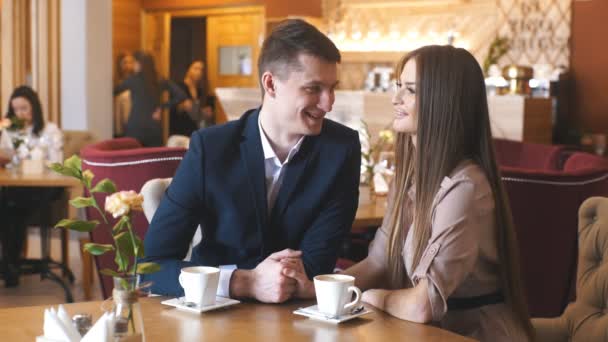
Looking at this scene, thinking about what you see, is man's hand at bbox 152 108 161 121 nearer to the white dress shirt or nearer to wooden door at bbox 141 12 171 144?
wooden door at bbox 141 12 171 144

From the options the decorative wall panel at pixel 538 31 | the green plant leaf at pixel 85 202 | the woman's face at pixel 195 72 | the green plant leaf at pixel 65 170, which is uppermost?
the decorative wall panel at pixel 538 31

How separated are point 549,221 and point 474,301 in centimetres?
185

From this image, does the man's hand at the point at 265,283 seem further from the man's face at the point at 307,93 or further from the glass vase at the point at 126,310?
the glass vase at the point at 126,310

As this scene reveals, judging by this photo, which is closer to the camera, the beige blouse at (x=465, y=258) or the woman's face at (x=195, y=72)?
the beige blouse at (x=465, y=258)

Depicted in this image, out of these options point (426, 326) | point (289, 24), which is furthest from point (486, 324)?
point (289, 24)

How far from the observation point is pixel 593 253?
2281mm

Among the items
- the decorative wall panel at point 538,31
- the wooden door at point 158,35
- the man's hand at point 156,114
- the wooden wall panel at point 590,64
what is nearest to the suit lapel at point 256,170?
the man's hand at point 156,114

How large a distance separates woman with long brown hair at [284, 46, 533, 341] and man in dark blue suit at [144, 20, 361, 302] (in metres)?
0.25

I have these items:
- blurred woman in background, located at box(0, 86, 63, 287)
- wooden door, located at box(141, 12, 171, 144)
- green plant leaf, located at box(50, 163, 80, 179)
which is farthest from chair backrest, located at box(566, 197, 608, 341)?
wooden door, located at box(141, 12, 171, 144)

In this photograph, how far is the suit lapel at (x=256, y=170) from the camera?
222 centimetres

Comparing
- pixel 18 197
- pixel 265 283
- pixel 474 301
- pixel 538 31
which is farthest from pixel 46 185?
pixel 538 31

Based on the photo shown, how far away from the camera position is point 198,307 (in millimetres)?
1804

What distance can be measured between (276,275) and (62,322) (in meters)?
0.56

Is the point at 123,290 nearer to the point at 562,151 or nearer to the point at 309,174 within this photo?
the point at 309,174
